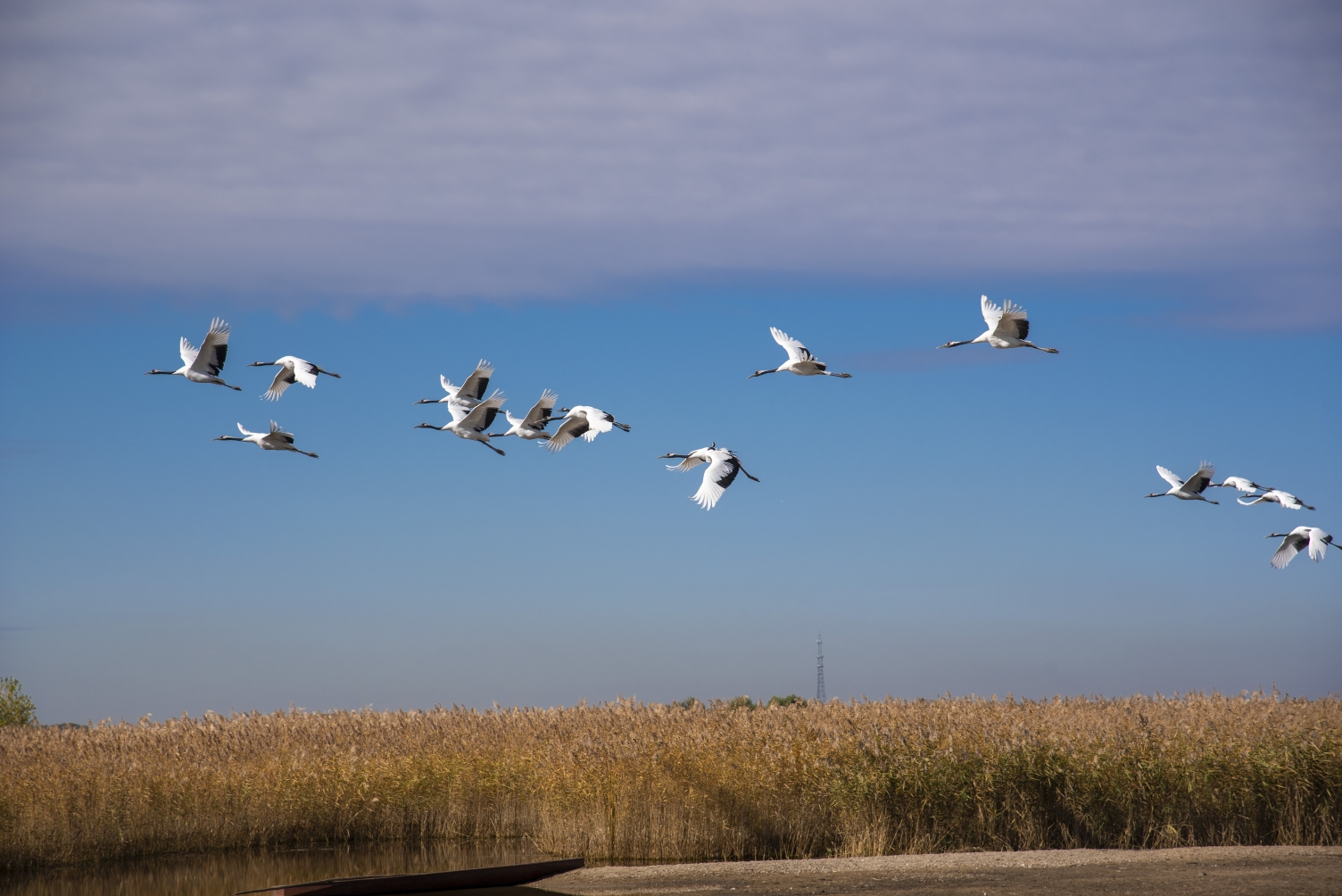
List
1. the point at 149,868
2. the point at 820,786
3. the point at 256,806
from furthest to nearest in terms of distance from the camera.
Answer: the point at 256,806
the point at 149,868
the point at 820,786

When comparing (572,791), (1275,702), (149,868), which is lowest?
(149,868)

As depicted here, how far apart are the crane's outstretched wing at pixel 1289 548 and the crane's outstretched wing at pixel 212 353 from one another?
1621 cm

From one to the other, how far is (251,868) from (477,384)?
827 cm

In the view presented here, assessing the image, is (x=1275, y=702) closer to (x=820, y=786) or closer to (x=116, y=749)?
(x=820, y=786)

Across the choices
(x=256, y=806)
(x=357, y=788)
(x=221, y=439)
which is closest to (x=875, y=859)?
(x=357, y=788)

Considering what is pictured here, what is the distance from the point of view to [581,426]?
17.2 m

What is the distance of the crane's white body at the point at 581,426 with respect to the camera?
55.2ft

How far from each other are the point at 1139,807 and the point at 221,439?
14887mm

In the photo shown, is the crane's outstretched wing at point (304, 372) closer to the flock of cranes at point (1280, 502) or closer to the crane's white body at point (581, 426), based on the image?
the crane's white body at point (581, 426)

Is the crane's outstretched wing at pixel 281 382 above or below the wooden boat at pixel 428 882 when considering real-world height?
above

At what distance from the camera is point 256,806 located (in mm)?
19375

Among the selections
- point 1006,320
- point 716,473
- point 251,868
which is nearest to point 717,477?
point 716,473

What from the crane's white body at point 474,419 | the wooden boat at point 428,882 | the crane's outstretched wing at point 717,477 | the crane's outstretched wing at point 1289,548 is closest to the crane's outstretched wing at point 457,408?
the crane's white body at point 474,419

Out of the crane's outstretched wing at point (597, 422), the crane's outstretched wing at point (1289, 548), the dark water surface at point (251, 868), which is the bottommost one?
the dark water surface at point (251, 868)
